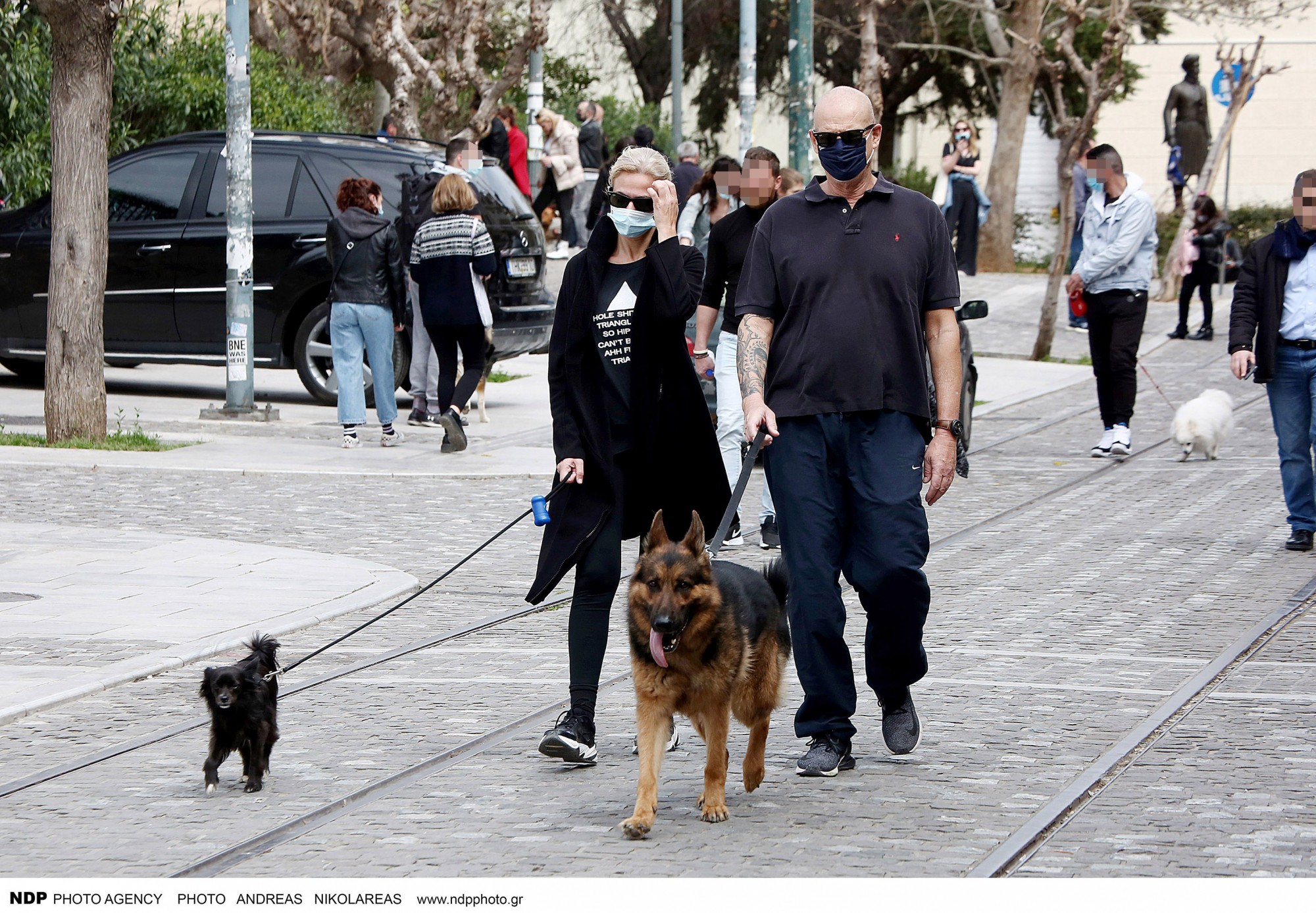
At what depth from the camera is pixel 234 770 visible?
575cm

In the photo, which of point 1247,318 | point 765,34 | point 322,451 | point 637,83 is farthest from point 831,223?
→ point 637,83

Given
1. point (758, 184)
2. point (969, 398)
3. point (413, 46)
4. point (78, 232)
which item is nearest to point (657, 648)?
point (758, 184)

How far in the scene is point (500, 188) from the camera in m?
15.6

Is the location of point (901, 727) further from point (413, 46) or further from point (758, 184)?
point (413, 46)

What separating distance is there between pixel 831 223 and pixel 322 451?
333 inches

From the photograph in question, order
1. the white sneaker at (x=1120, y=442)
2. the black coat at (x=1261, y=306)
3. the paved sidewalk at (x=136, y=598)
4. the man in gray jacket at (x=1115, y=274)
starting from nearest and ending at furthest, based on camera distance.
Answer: the paved sidewalk at (x=136, y=598)
the black coat at (x=1261, y=306)
the man in gray jacket at (x=1115, y=274)
the white sneaker at (x=1120, y=442)

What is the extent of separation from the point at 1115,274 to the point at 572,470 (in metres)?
8.29

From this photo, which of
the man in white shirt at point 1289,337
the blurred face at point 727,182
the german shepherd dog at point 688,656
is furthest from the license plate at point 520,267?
the german shepherd dog at point 688,656

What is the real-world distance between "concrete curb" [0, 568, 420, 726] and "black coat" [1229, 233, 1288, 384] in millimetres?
4660

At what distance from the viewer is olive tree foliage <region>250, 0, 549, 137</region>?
84.9ft

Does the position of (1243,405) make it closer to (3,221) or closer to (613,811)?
(3,221)

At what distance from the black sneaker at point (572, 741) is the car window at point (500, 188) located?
32.8ft

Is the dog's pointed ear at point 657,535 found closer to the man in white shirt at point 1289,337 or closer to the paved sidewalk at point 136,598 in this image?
the paved sidewalk at point 136,598

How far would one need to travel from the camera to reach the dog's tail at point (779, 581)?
18.3ft
